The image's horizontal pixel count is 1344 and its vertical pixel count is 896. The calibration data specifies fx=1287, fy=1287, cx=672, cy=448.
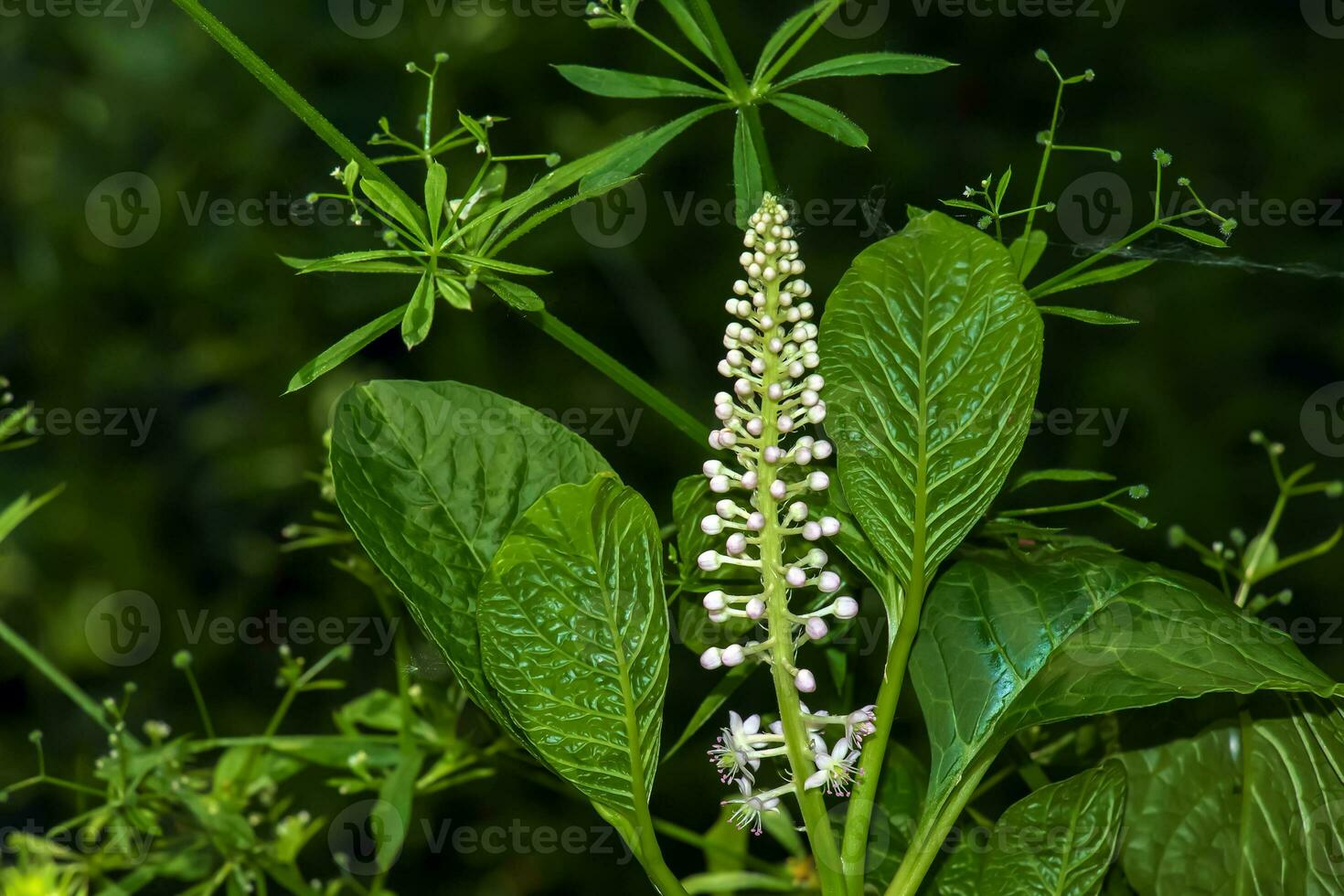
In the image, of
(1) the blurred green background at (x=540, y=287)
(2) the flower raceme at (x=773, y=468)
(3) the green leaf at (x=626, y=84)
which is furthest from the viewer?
(1) the blurred green background at (x=540, y=287)

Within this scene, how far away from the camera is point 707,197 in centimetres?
105

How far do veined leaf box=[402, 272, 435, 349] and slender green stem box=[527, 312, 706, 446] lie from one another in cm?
4

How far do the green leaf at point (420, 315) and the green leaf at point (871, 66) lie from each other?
0.17 meters

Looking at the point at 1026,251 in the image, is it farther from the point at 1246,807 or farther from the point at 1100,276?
the point at 1246,807

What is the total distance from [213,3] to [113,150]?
0.52 ft

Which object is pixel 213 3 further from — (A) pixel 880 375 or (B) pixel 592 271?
(A) pixel 880 375

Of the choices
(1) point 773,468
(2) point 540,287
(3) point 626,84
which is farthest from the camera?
(2) point 540,287

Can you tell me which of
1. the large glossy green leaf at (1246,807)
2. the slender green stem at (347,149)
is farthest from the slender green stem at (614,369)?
the large glossy green leaf at (1246,807)

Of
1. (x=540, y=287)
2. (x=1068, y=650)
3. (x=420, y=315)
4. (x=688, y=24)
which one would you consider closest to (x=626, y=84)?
(x=688, y=24)

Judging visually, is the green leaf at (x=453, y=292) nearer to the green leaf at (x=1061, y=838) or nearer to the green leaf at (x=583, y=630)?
the green leaf at (x=583, y=630)

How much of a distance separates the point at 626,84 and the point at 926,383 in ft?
0.64

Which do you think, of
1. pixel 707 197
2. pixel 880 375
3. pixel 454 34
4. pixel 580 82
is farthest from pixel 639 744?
pixel 454 34

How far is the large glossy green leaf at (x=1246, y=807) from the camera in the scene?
0.47 m

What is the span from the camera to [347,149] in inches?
18.6
